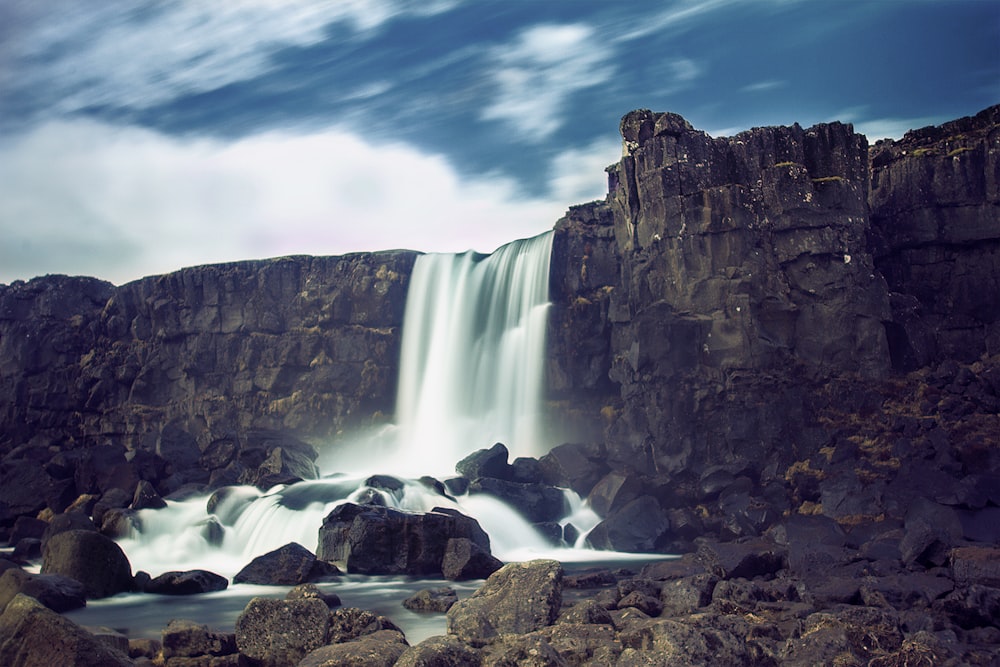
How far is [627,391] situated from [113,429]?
130ft

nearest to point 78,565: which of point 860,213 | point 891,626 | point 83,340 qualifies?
point 891,626

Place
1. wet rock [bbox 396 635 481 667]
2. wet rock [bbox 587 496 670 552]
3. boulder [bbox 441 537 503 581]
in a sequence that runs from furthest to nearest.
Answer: wet rock [bbox 587 496 670 552] → boulder [bbox 441 537 503 581] → wet rock [bbox 396 635 481 667]

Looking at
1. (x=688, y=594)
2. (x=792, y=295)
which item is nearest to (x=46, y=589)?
(x=688, y=594)

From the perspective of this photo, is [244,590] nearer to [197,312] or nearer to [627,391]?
[627,391]

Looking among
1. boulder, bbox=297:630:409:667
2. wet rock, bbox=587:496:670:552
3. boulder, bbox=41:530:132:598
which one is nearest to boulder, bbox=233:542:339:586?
boulder, bbox=41:530:132:598

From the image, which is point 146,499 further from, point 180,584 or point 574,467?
point 574,467

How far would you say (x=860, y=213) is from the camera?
138 ft

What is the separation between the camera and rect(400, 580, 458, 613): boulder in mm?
23641

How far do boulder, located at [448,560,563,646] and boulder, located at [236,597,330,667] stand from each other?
2429mm

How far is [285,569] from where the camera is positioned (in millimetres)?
29641

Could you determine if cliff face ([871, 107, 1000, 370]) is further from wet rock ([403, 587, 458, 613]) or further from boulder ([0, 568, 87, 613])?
boulder ([0, 568, 87, 613])

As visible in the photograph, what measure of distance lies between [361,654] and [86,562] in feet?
53.4

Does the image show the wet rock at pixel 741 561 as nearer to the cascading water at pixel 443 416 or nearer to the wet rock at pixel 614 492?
the wet rock at pixel 614 492

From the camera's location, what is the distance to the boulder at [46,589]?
21562 mm
